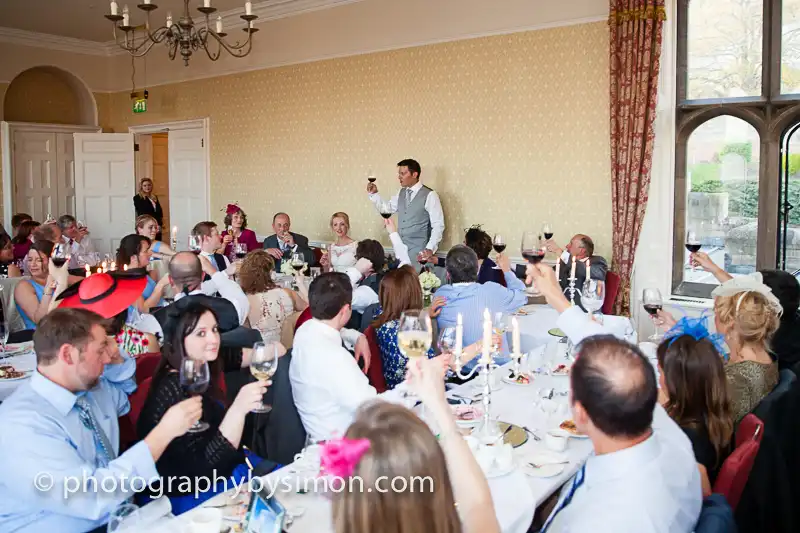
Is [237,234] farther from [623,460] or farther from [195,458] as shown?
[623,460]

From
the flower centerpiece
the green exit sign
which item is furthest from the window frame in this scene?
the green exit sign

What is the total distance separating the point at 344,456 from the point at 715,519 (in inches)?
46.4

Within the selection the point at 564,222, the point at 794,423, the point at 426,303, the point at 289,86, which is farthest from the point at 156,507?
the point at 289,86

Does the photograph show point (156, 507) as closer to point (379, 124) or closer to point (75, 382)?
point (75, 382)

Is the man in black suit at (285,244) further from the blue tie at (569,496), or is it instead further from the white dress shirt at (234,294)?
the blue tie at (569,496)

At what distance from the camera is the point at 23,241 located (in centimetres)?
780

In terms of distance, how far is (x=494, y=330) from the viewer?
3.40 metres

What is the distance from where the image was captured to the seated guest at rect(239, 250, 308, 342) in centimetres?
477

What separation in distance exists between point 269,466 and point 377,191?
5772mm

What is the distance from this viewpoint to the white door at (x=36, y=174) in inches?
444

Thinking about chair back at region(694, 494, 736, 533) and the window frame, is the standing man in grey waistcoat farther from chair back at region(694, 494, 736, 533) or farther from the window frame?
chair back at region(694, 494, 736, 533)

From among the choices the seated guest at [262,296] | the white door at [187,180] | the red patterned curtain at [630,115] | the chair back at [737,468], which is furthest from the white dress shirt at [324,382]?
the white door at [187,180]

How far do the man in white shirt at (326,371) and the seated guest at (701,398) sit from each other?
116cm

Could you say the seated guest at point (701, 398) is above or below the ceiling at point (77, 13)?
below
